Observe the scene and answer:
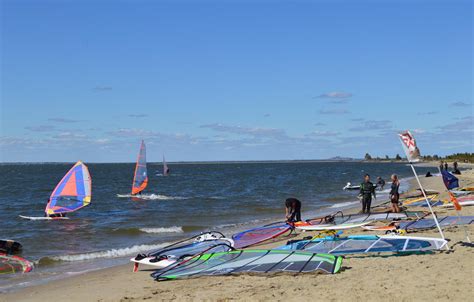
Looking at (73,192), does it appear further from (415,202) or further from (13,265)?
(415,202)

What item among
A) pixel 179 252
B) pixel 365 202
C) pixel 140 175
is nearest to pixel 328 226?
pixel 365 202

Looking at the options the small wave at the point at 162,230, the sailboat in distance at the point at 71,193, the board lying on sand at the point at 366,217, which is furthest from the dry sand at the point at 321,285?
the sailboat in distance at the point at 71,193

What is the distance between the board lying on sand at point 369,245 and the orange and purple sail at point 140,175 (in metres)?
28.3

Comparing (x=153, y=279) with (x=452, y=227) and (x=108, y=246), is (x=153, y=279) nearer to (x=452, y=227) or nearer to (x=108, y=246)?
(x=108, y=246)

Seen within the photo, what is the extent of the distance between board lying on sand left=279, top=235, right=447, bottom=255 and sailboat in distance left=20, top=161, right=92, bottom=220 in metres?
16.2

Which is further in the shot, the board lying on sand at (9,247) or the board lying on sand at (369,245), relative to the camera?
the board lying on sand at (9,247)

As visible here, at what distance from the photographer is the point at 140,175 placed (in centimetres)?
3888

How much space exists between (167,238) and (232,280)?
342 inches

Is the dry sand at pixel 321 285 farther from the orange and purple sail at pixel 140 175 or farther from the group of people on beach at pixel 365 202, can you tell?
the orange and purple sail at pixel 140 175

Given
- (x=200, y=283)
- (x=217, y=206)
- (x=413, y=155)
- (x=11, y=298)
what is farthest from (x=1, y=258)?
(x=217, y=206)

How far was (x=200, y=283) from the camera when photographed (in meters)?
8.65

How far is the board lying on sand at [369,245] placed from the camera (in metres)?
10.0

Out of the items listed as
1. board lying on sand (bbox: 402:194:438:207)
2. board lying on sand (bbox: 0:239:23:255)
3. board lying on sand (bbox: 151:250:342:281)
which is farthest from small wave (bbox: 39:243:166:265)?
board lying on sand (bbox: 402:194:438:207)

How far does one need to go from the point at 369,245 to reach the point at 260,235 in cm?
394
